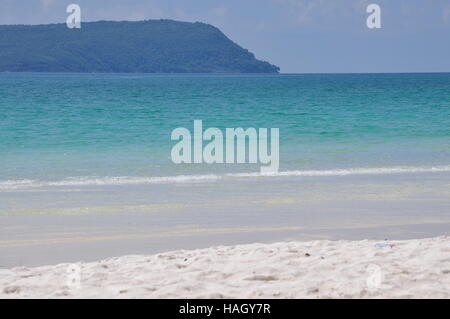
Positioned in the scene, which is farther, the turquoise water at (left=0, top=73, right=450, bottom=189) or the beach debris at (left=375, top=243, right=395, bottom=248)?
the turquoise water at (left=0, top=73, right=450, bottom=189)

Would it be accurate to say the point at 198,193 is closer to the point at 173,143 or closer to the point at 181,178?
the point at 181,178

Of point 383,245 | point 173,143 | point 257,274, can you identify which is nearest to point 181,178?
point 383,245

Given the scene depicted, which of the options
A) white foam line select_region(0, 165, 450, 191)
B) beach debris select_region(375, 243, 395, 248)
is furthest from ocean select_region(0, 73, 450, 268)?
beach debris select_region(375, 243, 395, 248)

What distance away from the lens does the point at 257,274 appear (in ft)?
23.1

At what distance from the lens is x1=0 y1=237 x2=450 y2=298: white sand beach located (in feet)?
21.0

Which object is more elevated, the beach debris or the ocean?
the ocean

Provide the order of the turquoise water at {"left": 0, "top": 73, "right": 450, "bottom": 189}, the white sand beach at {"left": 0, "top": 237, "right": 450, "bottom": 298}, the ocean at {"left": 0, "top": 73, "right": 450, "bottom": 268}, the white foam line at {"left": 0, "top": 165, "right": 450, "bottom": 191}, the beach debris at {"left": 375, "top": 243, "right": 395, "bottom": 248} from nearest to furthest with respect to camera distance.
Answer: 1. the white sand beach at {"left": 0, "top": 237, "right": 450, "bottom": 298}
2. the beach debris at {"left": 375, "top": 243, "right": 395, "bottom": 248}
3. the ocean at {"left": 0, "top": 73, "right": 450, "bottom": 268}
4. the white foam line at {"left": 0, "top": 165, "right": 450, "bottom": 191}
5. the turquoise water at {"left": 0, "top": 73, "right": 450, "bottom": 189}

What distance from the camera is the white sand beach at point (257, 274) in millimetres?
6410

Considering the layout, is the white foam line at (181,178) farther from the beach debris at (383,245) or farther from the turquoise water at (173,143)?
the beach debris at (383,245)

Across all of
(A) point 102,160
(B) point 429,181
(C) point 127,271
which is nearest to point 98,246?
(C) point 127,271

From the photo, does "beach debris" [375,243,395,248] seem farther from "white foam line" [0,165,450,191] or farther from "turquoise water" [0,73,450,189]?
"turquoise water" [0,73,450,189]

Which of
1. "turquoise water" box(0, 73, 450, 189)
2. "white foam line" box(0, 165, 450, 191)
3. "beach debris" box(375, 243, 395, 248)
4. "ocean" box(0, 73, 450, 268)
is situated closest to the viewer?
"beach debris" box(375, 243, 395, 248)

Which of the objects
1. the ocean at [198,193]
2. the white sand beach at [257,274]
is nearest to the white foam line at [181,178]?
the ocean at [198,193]
